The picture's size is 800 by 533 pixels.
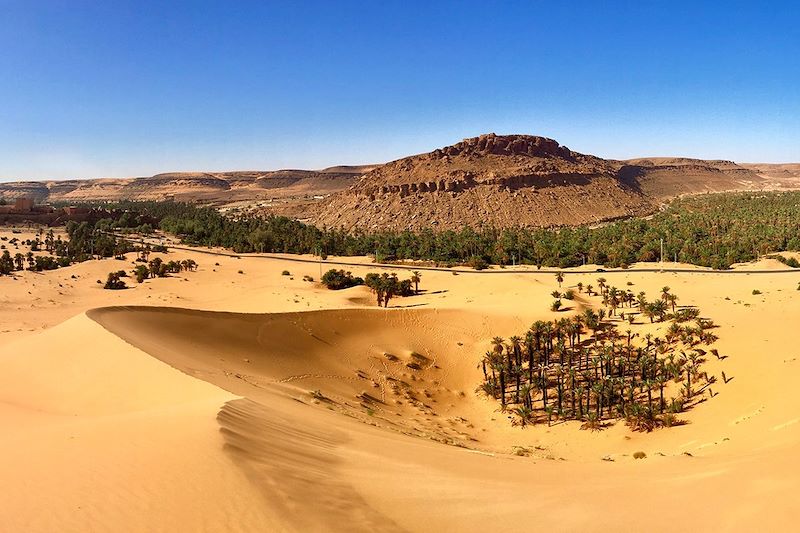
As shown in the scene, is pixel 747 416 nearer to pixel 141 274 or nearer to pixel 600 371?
pixel 600 371

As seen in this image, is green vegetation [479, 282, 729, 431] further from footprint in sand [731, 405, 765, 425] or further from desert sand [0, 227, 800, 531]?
footprint in sand [731, 405, 765, 425]

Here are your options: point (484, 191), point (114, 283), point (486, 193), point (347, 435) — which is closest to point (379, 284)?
point (114, 283)

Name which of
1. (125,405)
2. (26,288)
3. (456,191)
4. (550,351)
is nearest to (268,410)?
(125,405)

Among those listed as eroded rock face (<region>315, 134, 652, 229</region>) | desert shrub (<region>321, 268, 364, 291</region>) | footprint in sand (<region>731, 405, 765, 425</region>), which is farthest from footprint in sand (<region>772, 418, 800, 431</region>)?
eroded rock face (<region>315, 134, 652, 229</region>)

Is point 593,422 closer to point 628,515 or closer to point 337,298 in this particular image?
point 628,515

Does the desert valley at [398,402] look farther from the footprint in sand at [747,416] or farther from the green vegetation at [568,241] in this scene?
the green vegetation at [568,241]
